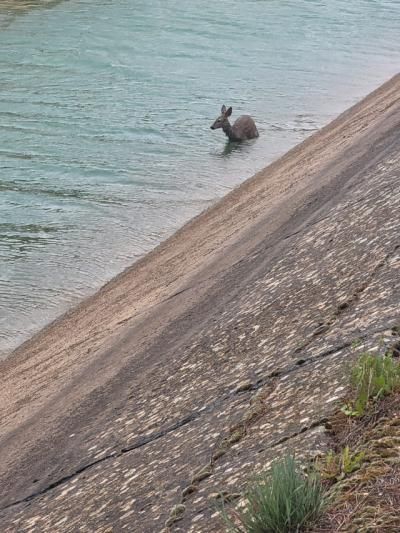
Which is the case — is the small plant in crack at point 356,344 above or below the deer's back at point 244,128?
above

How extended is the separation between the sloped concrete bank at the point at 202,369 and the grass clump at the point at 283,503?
470 millimetres

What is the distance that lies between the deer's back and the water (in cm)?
32

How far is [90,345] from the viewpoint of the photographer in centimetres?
1024

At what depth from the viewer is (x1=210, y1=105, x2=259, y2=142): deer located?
71.2 ft

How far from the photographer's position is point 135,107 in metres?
24.5

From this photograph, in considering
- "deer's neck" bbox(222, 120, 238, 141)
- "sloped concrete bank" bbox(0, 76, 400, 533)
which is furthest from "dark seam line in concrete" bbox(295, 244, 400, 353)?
"deer's neck" bbox(222, 120, 238, 141)

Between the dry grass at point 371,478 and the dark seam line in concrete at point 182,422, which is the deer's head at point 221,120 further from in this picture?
the dry grass at point 371,478

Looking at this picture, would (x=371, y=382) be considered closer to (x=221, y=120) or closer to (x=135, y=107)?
(x=221, y=120)

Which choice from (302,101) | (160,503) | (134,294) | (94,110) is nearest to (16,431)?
(160,503)

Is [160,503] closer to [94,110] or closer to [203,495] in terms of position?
[203,495]

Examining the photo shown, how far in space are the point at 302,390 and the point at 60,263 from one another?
382 inches

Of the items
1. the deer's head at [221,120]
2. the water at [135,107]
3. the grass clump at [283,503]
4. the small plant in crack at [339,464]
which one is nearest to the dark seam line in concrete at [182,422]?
the small plant in crack at [339,464]

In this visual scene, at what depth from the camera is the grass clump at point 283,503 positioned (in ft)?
12.8

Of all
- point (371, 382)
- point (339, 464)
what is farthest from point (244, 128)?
point (339, 464)
